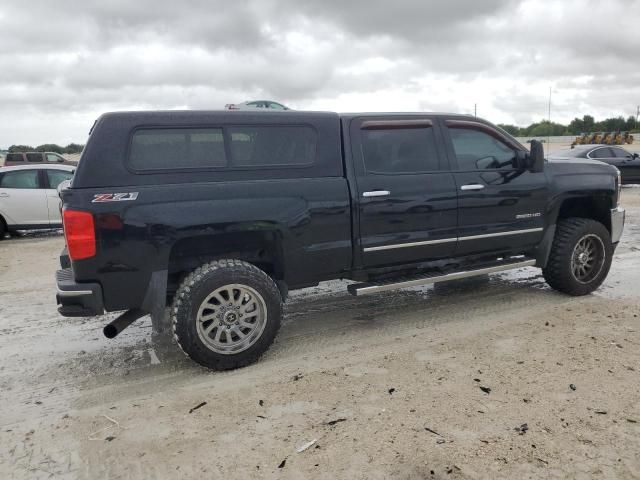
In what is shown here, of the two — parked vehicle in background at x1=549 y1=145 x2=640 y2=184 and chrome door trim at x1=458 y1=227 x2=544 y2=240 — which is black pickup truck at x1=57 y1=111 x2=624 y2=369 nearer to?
chrome door trim at x1=458 y1=227 x2=544 y2=240

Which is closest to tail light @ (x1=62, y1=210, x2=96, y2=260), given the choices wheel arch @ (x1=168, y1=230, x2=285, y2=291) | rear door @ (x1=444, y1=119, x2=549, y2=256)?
wheel arch @ (x1=168, y1=230, x2=285, y2=291)

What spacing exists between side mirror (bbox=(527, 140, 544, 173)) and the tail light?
13.0 ft

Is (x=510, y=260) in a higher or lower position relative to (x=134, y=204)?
lower

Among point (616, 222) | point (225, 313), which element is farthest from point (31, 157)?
point (616, 222)

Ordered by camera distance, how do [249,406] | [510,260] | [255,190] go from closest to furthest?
1. [249,406]
2. [255,190]
3. [510,260]

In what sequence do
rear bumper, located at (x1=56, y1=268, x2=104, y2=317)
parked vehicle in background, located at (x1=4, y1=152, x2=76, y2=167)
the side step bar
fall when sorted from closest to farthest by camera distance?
rear bumper, located at (x1=56, y1=268, x2=104, y2=317), the side step bar, parked vehicle in background, located at (x1=4, y1=152, x2=76, y2=167)

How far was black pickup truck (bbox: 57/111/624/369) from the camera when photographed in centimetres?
354

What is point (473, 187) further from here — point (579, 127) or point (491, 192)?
point (579, 127)

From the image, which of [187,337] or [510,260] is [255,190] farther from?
[510,260]

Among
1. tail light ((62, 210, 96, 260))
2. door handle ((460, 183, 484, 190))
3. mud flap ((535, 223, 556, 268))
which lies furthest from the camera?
mud flap ((535, 223, 556, 268))

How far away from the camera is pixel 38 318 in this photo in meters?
5.14

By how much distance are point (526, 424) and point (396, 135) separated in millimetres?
2629

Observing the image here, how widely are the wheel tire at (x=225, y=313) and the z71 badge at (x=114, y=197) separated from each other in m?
0.71

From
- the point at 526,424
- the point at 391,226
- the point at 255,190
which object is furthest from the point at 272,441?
the point at 391,226
